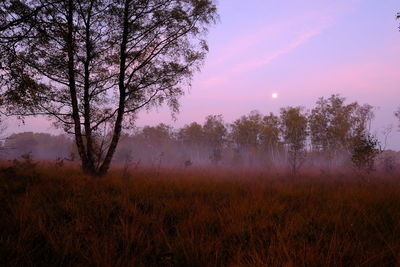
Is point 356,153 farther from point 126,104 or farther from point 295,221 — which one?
point 126,104

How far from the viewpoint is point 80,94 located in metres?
8.55

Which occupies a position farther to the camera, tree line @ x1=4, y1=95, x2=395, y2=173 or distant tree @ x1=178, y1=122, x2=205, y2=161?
distant tree @ x1=178, y1=122, x2=205, y2=161

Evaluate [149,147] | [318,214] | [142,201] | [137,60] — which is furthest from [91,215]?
[149,147]

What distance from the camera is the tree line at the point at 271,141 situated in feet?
71.8

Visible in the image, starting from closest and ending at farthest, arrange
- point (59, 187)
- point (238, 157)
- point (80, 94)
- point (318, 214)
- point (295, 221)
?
point (295, 221) → point (318, 214) → point (59, 187) → point (80, 94) → point (238, 157)

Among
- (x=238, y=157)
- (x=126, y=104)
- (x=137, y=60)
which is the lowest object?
(x=238, y=157)

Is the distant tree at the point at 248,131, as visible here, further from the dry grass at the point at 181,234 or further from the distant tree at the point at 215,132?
the dry grass at the point at 181,234

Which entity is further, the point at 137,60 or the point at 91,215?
the point at 137,60

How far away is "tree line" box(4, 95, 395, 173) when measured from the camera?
71.8 ft

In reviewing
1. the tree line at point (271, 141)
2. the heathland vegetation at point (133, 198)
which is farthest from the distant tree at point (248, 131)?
the heathland vegetation at point (133, 198)

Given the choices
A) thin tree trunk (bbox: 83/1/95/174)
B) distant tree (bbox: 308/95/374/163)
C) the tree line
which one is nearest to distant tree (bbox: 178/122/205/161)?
the tree line

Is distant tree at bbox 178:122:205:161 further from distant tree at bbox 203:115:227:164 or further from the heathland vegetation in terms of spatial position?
the heathland vegetation

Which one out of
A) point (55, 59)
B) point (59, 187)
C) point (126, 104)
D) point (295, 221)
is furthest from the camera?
point (126, 104)

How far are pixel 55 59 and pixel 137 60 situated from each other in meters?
3.15
